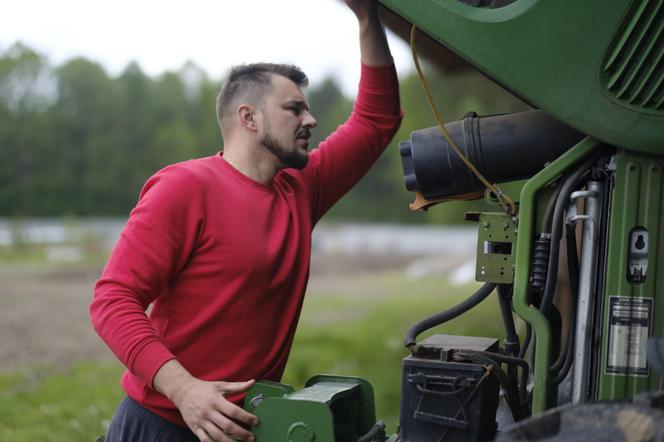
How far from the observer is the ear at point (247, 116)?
2.93m

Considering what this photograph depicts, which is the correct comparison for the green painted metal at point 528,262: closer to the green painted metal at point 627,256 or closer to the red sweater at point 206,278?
the green painted metal at point 627,256

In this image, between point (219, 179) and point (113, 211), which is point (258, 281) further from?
point (113, 211)

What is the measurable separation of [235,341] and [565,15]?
4.62ft

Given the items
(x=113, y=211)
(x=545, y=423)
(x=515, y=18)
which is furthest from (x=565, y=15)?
(x=113, y=211)

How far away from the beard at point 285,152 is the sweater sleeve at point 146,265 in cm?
34

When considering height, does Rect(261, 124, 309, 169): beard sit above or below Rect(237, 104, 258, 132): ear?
below

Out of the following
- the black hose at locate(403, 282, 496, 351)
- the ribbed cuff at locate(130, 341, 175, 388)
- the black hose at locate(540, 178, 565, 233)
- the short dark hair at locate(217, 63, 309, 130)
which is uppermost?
the short dark hair at locate(217, 63, 309, 130)

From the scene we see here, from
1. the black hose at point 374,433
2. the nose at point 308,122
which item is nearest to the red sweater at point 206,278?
the nose at point 308,122

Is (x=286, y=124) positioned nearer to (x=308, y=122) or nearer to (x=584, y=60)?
(x=308, y=122)

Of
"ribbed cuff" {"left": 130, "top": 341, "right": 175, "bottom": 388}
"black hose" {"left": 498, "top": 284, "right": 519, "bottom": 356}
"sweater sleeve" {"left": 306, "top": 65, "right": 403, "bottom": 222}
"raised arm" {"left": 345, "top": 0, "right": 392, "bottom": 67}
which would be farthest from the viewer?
"sweater sleeve" {"left": 306, "top": 65, "right": 403, "bottom": 222}

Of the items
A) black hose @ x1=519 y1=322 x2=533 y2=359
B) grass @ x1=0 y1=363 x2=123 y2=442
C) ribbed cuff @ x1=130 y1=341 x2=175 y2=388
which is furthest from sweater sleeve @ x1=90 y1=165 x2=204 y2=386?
grass @ x1=0 y1=363 x2=123 y2=442

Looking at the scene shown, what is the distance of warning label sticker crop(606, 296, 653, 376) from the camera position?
2027 millimetres

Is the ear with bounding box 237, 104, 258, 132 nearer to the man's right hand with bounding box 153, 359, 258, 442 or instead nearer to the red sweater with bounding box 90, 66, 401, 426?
the red sweater with bounding box 90, 66, 401, 426

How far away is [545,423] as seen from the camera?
1.71m
